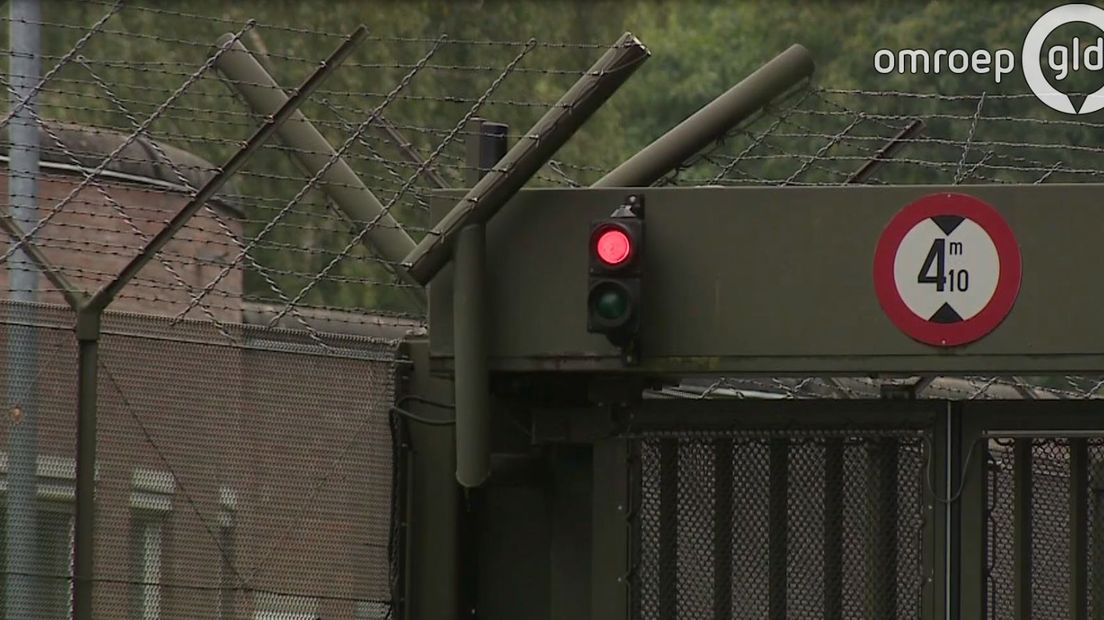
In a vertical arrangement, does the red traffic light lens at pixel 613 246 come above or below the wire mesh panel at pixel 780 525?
above

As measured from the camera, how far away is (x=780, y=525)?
8.15 m

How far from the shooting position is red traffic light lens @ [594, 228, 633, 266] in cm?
763

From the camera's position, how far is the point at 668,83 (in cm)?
4988

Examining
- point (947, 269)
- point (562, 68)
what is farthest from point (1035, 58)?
point (947, 269)

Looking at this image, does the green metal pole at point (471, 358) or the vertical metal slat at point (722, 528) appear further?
the vertical metal slat at point (722, 528)

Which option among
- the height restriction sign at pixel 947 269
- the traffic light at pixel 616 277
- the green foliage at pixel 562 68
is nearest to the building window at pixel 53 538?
the traffic light at pixel 616 277

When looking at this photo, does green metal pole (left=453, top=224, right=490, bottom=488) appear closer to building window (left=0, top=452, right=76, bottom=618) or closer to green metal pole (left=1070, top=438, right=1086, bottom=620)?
building window (left=0, top=452, right=76, bottom=618)

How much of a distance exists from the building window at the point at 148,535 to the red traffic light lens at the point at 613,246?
5.41 ft

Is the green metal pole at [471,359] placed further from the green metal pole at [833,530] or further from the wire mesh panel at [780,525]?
the green metal pole at [833,530]

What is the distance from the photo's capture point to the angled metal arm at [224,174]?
24.5 feet

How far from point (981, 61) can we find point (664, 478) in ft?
115

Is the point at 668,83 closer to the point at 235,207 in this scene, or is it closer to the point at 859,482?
the point at 235,207

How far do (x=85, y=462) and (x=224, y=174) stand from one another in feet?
3.47

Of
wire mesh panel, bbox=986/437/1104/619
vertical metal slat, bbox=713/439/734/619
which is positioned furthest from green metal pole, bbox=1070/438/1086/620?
vertical metal slat, bbox=713/439/734/619
